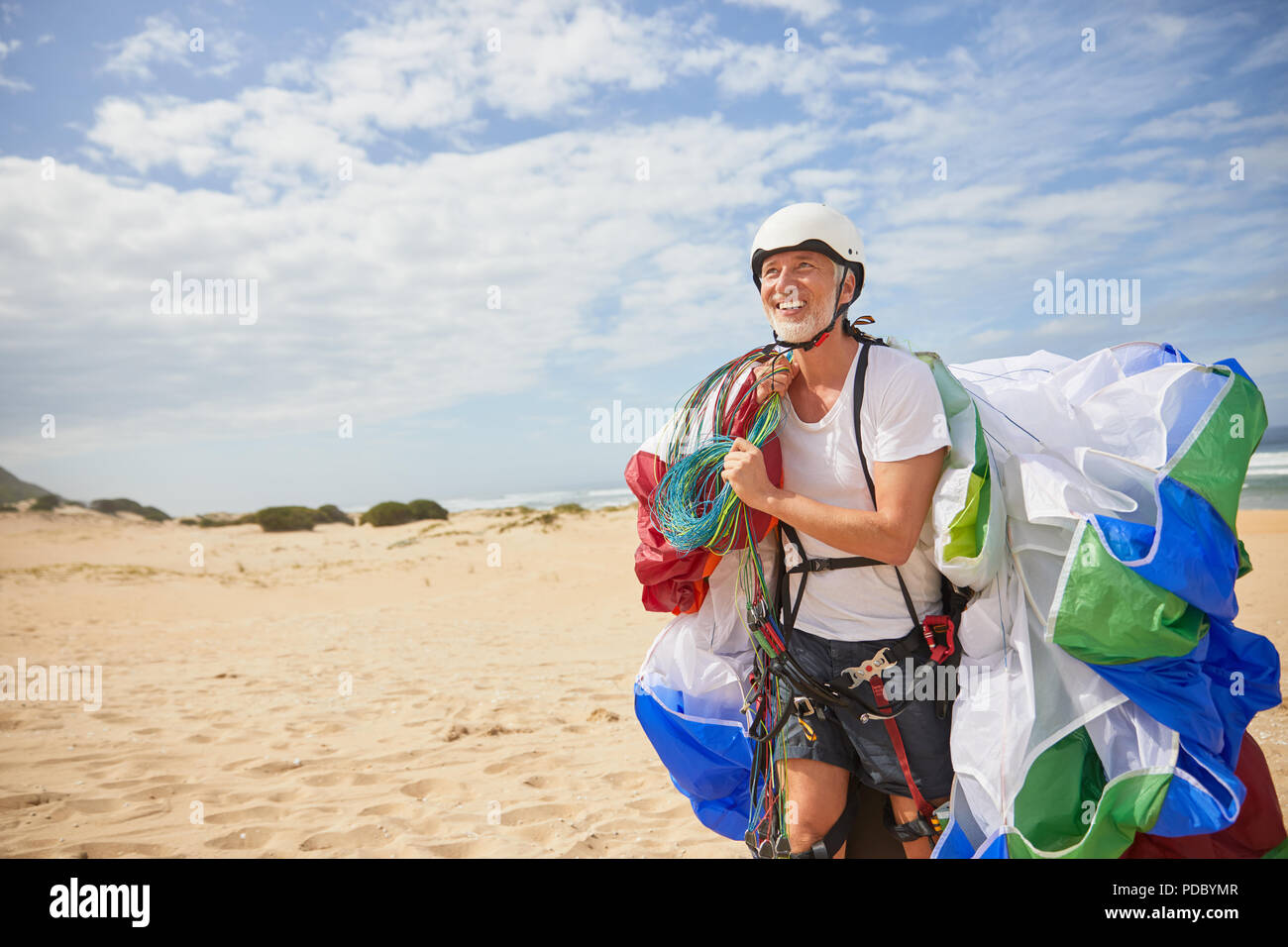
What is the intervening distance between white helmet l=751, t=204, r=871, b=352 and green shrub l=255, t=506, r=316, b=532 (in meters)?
28.7

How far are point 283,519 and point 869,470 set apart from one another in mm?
29485

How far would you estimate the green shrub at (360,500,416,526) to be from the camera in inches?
1216

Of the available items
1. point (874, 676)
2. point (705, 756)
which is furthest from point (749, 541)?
point (705, 756)

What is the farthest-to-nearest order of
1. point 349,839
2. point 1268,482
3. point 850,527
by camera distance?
1. point 1268,482
2. point 349,839
3. point 850,527

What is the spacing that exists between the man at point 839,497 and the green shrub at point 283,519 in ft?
94.2

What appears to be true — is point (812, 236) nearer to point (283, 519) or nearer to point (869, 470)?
point (869, 470)

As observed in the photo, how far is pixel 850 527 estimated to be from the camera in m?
2.48

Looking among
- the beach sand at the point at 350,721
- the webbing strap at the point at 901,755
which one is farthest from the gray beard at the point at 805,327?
the beach sand at the point at 350,721

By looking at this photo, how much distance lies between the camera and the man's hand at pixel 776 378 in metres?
2.90

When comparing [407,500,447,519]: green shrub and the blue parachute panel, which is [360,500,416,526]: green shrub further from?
the blue parachute panel

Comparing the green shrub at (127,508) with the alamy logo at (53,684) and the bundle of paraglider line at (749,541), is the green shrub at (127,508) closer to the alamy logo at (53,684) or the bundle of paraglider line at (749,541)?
the alamy logo at (53,684)
